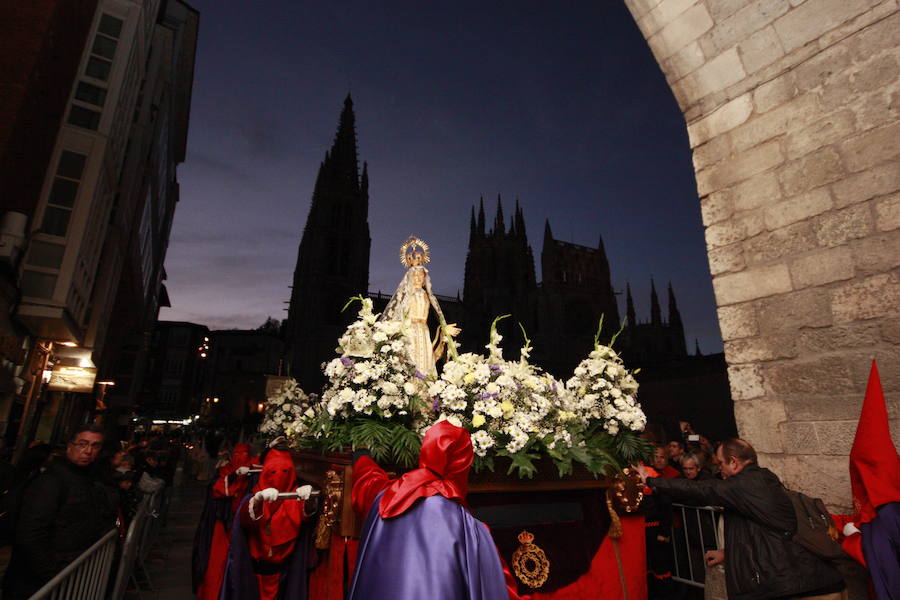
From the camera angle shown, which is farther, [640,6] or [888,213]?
[640,6]

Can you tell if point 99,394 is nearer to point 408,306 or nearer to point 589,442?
point 408,306

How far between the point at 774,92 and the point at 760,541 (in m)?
4.22

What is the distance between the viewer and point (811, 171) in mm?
4230

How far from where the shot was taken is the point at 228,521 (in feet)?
19.0

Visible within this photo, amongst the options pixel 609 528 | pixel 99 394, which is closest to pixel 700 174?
pixel 609 528

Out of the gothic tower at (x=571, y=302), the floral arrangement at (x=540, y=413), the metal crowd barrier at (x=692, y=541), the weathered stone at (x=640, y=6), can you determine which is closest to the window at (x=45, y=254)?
the floral arrangement at (x=540, y=413)

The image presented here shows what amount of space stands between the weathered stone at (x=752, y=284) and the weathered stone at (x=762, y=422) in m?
1.03

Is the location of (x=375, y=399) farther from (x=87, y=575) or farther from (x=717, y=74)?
(x=717, y=74)

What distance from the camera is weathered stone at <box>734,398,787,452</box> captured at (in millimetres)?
4133

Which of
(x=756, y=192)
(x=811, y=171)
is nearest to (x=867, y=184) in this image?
(x=811, y=171)

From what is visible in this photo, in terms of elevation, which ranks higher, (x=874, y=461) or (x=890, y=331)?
(x=890, y=331)

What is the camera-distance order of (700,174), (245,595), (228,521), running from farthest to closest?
(228,521), (700,174), (245,595)

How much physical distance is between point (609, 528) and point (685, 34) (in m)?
5.47

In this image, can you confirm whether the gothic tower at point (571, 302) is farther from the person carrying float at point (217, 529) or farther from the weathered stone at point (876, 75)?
the weathered stone at point (876, 75)
